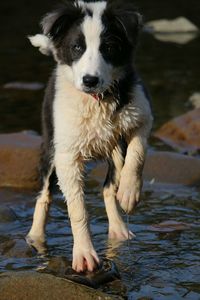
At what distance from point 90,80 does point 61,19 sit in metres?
0.59

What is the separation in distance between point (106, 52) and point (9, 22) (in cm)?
1561

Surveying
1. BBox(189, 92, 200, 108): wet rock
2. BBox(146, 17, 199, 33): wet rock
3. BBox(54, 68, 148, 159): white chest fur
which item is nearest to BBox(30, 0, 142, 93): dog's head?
BBox(54, 68, 148, 159): white chest fur

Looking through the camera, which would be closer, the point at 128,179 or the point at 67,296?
the point at 67,296

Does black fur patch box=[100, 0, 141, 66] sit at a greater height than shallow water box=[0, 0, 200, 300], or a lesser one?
greater

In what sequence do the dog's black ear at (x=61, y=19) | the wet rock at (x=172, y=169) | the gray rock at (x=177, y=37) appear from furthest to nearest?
the gray rock at (x=177, y=37), the wet rock at (x=172, y=169), the dog's black ear at (x=61, y=19)

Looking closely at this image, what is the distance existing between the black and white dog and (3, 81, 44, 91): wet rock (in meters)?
6.95

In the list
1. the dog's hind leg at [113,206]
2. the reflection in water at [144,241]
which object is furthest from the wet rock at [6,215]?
the dog's hind leg at [113,206]

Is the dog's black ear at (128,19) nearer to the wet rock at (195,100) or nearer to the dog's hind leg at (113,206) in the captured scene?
the dog's hind leg at (113,206)

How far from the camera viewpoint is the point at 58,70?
6.07 metres

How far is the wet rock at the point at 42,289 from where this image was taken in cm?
505

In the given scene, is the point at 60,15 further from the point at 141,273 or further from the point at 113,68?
the point at 141,273

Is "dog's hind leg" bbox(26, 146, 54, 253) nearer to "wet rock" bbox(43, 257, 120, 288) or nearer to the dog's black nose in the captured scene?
"wet rock" bbox(43, 257, 120, 288)

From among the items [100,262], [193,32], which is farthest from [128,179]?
[193,32]

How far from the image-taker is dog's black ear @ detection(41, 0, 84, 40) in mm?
5633
